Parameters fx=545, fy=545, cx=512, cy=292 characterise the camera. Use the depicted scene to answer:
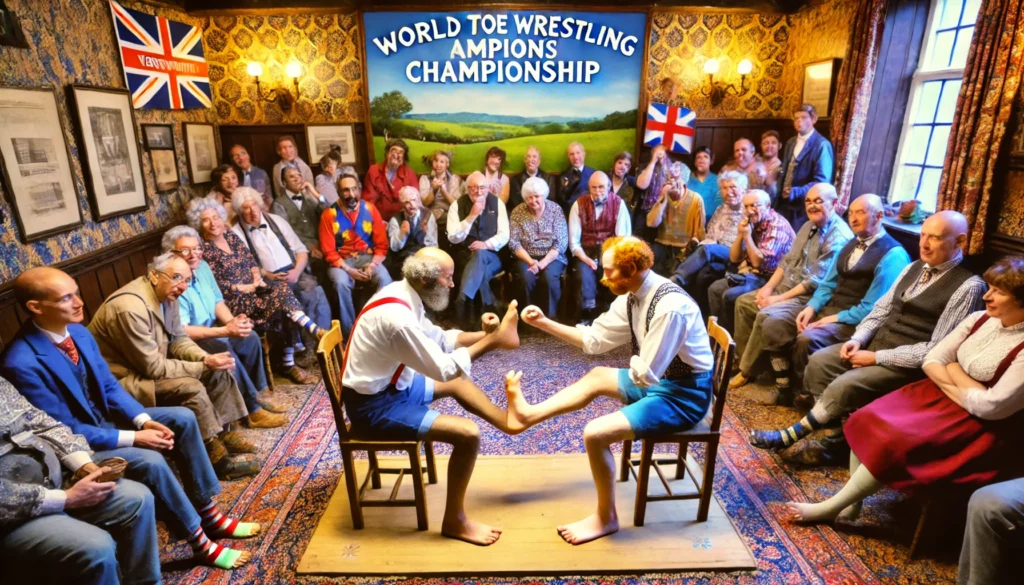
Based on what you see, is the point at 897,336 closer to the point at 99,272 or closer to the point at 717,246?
the point at 717,246

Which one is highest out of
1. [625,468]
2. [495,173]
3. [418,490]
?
[495,173]

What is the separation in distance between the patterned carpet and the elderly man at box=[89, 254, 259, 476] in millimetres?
342

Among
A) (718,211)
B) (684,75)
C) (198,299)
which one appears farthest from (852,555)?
(684,75)

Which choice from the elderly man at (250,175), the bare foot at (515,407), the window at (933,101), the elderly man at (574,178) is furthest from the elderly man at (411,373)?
the window at (933,101)

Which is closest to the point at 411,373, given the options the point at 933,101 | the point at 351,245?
the point at 351,245

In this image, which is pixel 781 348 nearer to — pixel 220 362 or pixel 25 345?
pixel 220 362

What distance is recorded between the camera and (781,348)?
3.75 metres

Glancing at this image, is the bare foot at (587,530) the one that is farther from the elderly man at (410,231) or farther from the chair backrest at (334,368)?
the elderly man at (410,231)

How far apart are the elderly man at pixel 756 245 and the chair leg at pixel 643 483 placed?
2.31 meters

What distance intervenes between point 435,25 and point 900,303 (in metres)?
5.11

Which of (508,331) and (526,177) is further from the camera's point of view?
(526,177)

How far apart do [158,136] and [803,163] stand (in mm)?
5752

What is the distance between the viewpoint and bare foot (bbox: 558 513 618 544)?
8.09 ft

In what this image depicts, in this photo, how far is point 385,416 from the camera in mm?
2365
